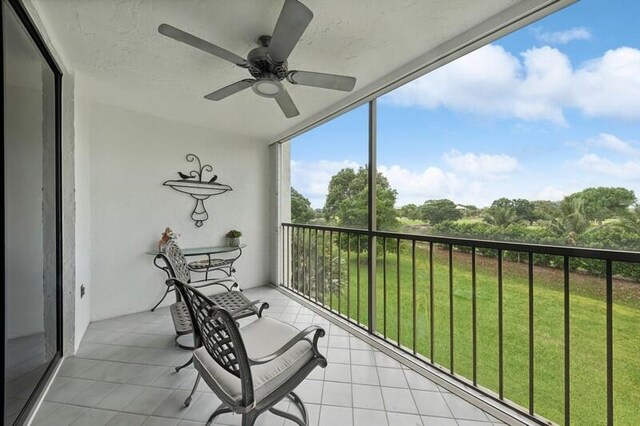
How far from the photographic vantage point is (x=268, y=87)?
1.64m

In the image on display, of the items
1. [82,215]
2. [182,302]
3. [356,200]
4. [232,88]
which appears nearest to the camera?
[232,88]

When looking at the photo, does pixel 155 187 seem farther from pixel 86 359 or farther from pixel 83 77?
pixel 86 359

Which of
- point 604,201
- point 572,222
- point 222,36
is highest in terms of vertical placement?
point 222,36

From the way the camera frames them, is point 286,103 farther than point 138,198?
No

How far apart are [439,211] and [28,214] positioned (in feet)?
8.52

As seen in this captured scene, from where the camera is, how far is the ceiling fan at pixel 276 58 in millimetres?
1171

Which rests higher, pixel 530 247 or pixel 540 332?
pixel 530 247

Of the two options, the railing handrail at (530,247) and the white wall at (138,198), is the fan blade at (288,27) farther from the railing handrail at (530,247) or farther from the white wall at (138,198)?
the white wall at (138,198)

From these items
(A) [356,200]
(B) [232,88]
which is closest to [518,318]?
(A) [356,200]

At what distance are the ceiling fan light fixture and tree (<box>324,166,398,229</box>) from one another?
109 centimetres

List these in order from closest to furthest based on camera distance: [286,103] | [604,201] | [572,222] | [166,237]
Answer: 1. [604,201]
2. [572,222]
3. [286,103]
4. [166,237]

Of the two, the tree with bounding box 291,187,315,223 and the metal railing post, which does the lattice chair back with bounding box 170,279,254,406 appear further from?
the tree with bounding box 291,187,315,223

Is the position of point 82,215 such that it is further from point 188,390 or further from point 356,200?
point 356,200

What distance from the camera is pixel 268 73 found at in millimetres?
1579
